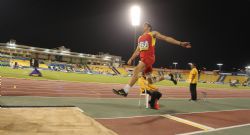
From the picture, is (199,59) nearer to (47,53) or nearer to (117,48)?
(117,48)

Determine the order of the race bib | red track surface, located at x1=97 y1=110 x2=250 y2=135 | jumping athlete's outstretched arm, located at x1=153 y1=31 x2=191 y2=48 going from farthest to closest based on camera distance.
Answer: the race bib → jumping athlete's outstretched arm, located at x1=153 y1=31 x2=191 y2=48 → red track surface, located at x1=97 y1=110 x2=250 y2=135

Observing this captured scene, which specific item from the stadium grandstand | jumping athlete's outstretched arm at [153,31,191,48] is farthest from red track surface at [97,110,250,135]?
the stadium grandstand

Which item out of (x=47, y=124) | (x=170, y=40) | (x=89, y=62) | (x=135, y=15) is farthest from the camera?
(x=89, y=62)

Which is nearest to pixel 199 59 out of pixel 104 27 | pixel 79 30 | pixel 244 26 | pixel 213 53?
pixel 213 53

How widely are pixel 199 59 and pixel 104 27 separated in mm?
33487

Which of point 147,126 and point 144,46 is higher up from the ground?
point 144,46

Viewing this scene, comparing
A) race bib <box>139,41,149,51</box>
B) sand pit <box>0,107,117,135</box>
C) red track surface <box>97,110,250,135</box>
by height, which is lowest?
red track surface <box>97,110,250,135</box>

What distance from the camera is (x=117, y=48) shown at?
3711 inches

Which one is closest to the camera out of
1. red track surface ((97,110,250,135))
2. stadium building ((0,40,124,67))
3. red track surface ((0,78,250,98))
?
red track surface ((97,110,250,135))

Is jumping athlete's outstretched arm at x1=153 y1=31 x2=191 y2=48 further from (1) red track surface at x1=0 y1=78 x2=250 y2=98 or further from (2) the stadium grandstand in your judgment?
(2) the stadium grandstand

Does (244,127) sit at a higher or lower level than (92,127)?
lower

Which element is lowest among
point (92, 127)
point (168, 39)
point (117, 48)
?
point (92, 127)

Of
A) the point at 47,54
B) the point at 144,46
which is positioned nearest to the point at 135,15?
the point at 144,46

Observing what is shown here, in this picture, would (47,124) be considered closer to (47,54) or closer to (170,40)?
(170,40)
